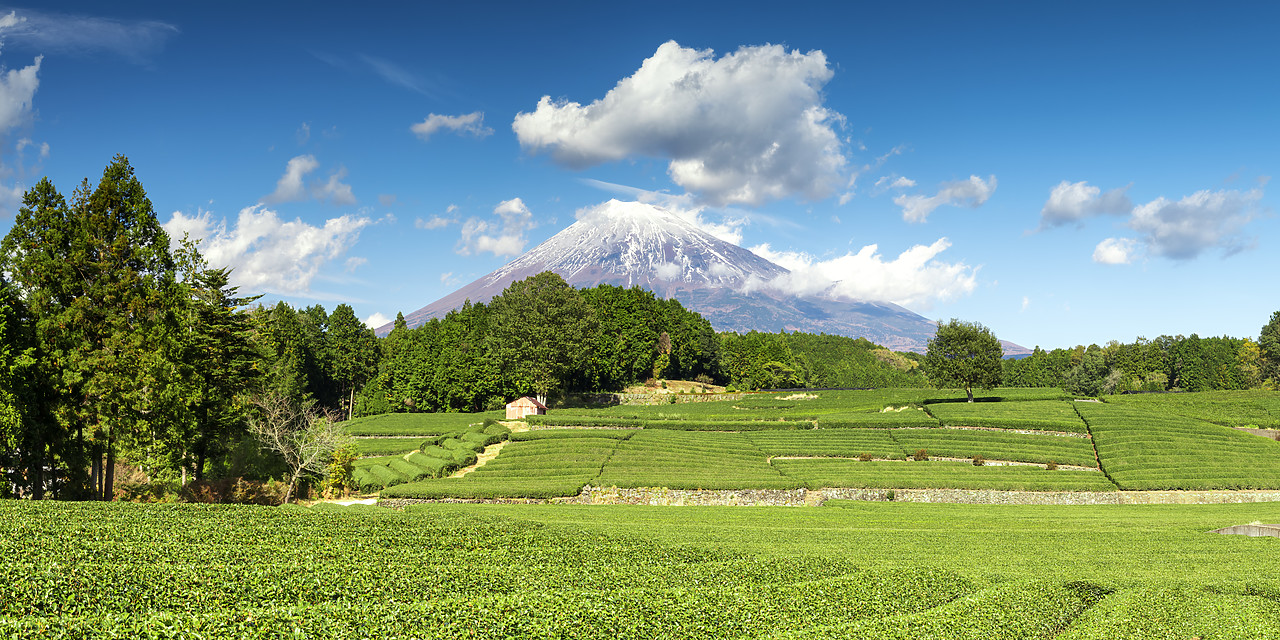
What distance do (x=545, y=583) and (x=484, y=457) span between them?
38.1 metres

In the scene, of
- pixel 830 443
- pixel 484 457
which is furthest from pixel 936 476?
pixel 484 457

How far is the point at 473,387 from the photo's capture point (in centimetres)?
8081

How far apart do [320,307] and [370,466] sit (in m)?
64.7

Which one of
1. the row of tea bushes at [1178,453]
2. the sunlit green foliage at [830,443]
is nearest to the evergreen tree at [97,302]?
the sunlit green foliage at [830,443]

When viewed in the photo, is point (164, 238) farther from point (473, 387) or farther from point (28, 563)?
point (473, 387)

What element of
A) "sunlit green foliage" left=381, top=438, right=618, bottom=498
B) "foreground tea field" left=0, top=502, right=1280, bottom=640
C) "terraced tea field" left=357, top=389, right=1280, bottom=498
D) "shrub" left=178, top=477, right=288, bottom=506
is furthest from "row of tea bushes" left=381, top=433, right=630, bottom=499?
"foreground tea field" left=0, top=502, right=1280, bottom=640

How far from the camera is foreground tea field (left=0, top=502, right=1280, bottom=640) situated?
10266 millimetres

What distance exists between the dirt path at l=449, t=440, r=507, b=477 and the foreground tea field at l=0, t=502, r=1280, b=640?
25.1 m

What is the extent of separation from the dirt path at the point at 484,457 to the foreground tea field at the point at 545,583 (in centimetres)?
2512

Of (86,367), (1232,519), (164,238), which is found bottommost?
(1232,519)

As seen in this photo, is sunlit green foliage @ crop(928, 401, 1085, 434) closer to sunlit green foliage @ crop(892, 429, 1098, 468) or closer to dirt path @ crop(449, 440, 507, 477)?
sunlit green foliage @ crop(892, 429, 1098, 468)

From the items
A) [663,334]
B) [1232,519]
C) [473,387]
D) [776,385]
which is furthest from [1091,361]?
[473,387]

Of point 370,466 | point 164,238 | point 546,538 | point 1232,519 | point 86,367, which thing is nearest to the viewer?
point 546,538

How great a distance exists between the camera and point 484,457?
163 ft
